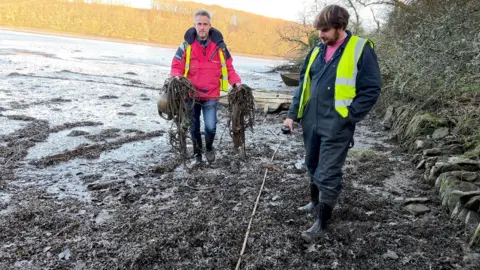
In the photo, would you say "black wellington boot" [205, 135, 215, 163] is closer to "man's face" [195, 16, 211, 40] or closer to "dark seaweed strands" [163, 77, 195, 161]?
"dark seaweed strands" [163, 77, 195, 161]

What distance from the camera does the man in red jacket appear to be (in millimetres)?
4512

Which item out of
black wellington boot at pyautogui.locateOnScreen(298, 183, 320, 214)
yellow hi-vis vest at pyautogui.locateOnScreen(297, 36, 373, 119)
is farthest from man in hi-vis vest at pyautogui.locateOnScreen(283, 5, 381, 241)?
black wellington boot at pyautogui.locateOnScreen(298, 183, 320, 214)

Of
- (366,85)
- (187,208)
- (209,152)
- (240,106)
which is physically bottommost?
(187,208)

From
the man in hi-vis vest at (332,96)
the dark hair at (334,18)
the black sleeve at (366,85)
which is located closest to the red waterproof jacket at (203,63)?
the man in hi-vis vest at (332,96)

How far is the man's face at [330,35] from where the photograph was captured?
2.89 metres

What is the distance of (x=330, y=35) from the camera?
2914 mm

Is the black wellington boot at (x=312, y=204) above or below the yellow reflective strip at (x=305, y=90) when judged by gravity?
below

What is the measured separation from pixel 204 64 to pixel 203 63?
0.02 m

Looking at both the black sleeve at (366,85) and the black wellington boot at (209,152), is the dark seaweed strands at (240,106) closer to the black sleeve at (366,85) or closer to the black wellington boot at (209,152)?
the black wellington boot at (209,152)

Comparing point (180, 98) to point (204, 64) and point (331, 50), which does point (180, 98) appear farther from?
point (331, 50)

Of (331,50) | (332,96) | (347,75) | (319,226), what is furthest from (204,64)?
(319,226)

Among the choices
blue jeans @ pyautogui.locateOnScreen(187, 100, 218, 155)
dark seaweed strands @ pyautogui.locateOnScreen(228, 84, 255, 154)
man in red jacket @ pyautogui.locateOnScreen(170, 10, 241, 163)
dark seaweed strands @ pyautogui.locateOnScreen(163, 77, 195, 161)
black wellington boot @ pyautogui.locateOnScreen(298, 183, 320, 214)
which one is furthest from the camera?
blue jeans @ pyautogui.locateOnScreen(187, 100, 218, 155)

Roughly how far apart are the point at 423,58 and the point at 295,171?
8.90 ft

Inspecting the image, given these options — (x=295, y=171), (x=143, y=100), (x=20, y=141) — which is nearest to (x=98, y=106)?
(x=143, y=100)
